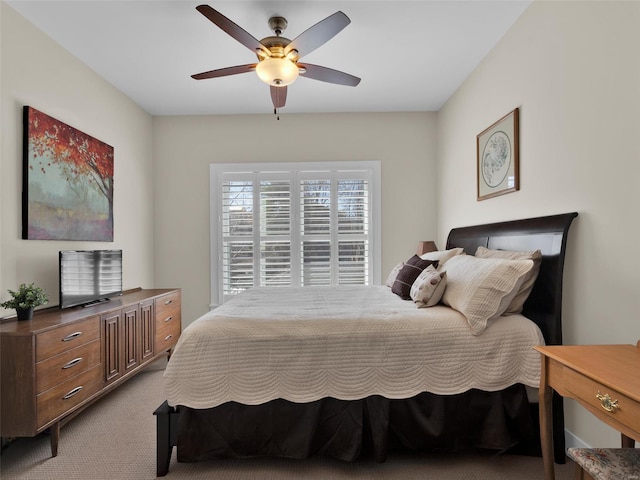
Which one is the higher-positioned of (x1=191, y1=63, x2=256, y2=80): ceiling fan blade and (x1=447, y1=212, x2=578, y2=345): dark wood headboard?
(x1=191, y1=63, x2=256, y2=80): ceiling fan blade

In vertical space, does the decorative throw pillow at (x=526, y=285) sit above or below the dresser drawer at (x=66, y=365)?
above

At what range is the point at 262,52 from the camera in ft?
7.59

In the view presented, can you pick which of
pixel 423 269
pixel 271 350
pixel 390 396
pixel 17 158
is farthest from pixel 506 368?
pixel 17 158

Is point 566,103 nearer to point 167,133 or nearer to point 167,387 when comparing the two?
point 167,387

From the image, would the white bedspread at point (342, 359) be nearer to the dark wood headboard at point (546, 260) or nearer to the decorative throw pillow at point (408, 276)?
the dark wood headboard at point (546, 260)

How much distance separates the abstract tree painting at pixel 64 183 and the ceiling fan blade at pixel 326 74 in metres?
1.93

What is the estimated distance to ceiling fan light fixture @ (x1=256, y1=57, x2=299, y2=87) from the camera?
227cm

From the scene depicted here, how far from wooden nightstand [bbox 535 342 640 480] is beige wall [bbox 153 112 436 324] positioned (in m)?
2.92

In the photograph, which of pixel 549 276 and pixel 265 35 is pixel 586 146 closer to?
pixel 549 276

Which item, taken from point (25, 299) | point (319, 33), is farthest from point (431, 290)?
point (25, 299)

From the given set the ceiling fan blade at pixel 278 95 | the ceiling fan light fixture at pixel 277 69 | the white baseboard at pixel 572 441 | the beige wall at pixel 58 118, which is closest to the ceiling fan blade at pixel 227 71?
the ceiling fan light fixture at pixel 277 69

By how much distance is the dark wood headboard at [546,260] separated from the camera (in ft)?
6.35

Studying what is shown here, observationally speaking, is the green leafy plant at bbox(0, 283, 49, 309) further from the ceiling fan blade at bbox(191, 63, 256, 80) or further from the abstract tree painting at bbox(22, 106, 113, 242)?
the ceiling fan blade at bbox(191, 63, 256, 80)

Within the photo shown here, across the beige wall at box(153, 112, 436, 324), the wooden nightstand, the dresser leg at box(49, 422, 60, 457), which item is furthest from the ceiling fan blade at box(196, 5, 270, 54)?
the dresser leg at box(49, 422, 60, 457)
